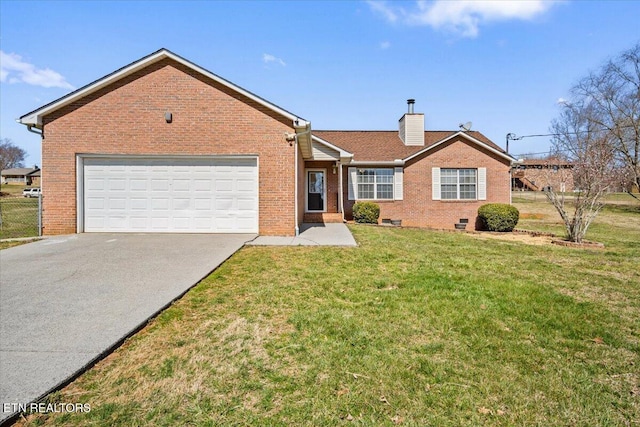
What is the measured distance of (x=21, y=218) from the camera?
1292cm

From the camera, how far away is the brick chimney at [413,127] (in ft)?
63.0

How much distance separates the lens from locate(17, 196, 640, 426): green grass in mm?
2473

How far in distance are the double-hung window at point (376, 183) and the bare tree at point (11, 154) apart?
3314 inches

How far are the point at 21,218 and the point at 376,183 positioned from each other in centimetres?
1502

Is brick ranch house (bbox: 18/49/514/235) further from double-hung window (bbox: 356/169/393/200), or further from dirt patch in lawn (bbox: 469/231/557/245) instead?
dirt patch in lawn (bbox: 469/231/557/245)

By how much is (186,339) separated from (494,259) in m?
6.98

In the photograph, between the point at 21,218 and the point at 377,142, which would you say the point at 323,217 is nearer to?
the point at 377,142

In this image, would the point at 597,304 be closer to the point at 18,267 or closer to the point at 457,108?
the point at 18,267

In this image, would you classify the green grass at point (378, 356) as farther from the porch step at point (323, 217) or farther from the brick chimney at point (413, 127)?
the brick chimney at point (413, 127)

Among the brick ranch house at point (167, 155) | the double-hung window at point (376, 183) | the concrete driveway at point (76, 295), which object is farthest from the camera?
the double-hung window at point (376, 183)

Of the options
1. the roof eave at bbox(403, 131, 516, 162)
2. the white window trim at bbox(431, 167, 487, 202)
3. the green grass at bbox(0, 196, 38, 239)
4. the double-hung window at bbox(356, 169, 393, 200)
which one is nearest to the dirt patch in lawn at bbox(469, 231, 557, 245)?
the white window trim at bbox(431, 167, 487, 202)

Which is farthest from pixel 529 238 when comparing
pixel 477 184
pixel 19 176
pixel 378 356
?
pixel 19 176

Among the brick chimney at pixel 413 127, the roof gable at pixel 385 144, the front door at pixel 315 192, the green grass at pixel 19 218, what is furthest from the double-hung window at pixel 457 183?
the green grass at pixel 19 218

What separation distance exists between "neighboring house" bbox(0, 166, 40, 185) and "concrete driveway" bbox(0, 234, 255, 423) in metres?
84.9
